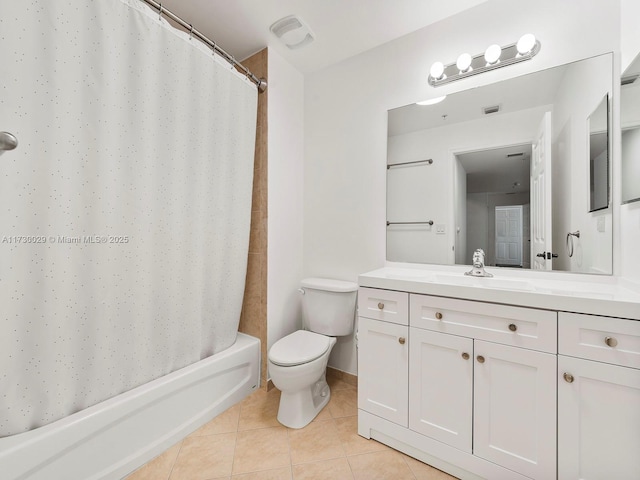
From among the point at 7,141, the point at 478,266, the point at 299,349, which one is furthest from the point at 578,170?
the point at 7,141

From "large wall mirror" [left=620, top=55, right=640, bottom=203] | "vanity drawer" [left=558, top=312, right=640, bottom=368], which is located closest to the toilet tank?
"vanity drawer" [left=558, top=312, right=640, bottom=368]

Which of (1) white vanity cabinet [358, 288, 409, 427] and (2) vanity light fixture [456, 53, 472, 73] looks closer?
(1) white vanity cabinet [358, 288, 409, 427]

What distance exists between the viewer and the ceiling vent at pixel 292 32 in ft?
5.38

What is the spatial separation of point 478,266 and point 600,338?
0.60m

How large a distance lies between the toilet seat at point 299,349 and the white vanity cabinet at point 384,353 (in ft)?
0.97

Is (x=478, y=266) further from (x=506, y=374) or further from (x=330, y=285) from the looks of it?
(x=330, y=285)

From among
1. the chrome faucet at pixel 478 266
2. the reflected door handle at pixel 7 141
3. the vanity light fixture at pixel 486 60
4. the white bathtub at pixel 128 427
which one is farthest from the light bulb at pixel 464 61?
the white bathtub at pixel 128 427

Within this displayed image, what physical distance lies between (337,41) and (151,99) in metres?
1.21

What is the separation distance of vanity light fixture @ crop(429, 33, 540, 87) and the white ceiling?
288mm

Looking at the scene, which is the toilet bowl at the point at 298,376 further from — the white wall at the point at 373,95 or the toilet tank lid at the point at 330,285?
the white wall at the point at 373,95

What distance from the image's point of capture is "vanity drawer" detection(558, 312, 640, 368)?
0.90 meters

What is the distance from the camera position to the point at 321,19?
5.34 feet

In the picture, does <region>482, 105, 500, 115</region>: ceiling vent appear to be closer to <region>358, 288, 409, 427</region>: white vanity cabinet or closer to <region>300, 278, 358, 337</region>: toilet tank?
<region>358, 288, 409, 427</region>: white vanity cabinet

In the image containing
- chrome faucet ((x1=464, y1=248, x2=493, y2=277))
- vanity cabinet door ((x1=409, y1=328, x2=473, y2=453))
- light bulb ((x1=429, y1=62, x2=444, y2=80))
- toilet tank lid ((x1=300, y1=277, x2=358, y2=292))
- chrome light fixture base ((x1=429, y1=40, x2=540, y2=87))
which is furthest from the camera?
toilet tank lid ((x1=300, y1=277, x2=358, y2=292))
